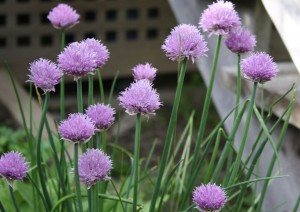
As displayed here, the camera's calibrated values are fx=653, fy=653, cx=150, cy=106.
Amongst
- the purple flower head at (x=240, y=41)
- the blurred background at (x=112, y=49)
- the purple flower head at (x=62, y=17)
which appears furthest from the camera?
the blurred background at (x=112, y=49)

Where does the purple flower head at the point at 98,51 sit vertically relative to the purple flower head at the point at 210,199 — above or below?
above

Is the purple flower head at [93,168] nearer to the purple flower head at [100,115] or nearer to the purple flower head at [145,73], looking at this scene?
the purple flower head at [100,115]

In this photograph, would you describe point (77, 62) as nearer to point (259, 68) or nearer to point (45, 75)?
point (45, 75)

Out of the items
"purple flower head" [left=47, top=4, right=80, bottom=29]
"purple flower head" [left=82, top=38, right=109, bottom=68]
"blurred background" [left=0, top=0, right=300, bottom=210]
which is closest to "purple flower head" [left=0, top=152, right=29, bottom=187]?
"purple flower head" [left=82, top=38, right=109, bottom=68]

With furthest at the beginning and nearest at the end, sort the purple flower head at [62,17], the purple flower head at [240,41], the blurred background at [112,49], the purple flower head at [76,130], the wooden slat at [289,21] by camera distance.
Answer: the blurred background at [112,49], the wooden slat at [289,21], the purple flower head at [62,17], the purple flower head at [240,41], the purple flower head at [76,130]

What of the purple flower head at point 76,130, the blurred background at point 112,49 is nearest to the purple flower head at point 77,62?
the purple flower head at point 76,130

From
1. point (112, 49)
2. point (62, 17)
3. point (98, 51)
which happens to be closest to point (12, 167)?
point (98, 51)
